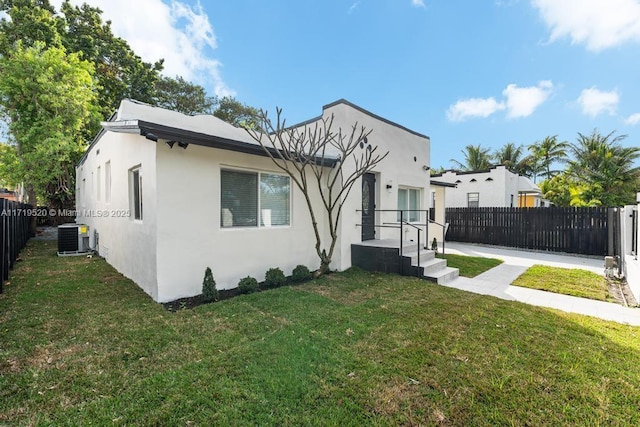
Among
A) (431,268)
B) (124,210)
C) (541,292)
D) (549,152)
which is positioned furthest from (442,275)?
(549,152)

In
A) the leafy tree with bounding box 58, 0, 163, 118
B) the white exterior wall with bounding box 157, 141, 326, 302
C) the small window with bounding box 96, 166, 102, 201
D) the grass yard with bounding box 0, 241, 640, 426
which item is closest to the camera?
the grass yard with bounding box 0, 241, 640, 426

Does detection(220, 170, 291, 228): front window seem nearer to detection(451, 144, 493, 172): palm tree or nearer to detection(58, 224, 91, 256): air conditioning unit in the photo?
detection(58, 224, 91, 256): air conditioning unit

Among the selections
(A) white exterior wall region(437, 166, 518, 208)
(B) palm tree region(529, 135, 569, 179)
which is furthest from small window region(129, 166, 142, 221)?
(B) palm tree region(529, 135, 569, 179)

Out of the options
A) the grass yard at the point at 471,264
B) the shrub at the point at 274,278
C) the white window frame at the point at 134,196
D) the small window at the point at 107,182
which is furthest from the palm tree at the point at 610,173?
the small window at the point at 107,182

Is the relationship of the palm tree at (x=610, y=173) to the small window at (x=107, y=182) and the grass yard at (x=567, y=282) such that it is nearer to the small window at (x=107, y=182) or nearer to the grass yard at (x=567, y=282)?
the grass yard at (x=567, y=282)

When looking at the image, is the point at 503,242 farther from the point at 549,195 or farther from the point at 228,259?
the point at 228,259

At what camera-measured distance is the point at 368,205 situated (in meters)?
8.86

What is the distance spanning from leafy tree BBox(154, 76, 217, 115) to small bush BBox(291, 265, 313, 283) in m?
21.2

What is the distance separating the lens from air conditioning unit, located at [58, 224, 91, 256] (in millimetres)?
9961

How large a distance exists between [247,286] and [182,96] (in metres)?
22.5

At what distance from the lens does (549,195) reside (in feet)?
59.9

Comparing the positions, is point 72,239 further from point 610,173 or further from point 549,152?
point 549,152

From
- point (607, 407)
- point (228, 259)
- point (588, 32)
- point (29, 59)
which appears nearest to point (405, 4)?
point (588, 32)

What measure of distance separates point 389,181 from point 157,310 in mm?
7197
